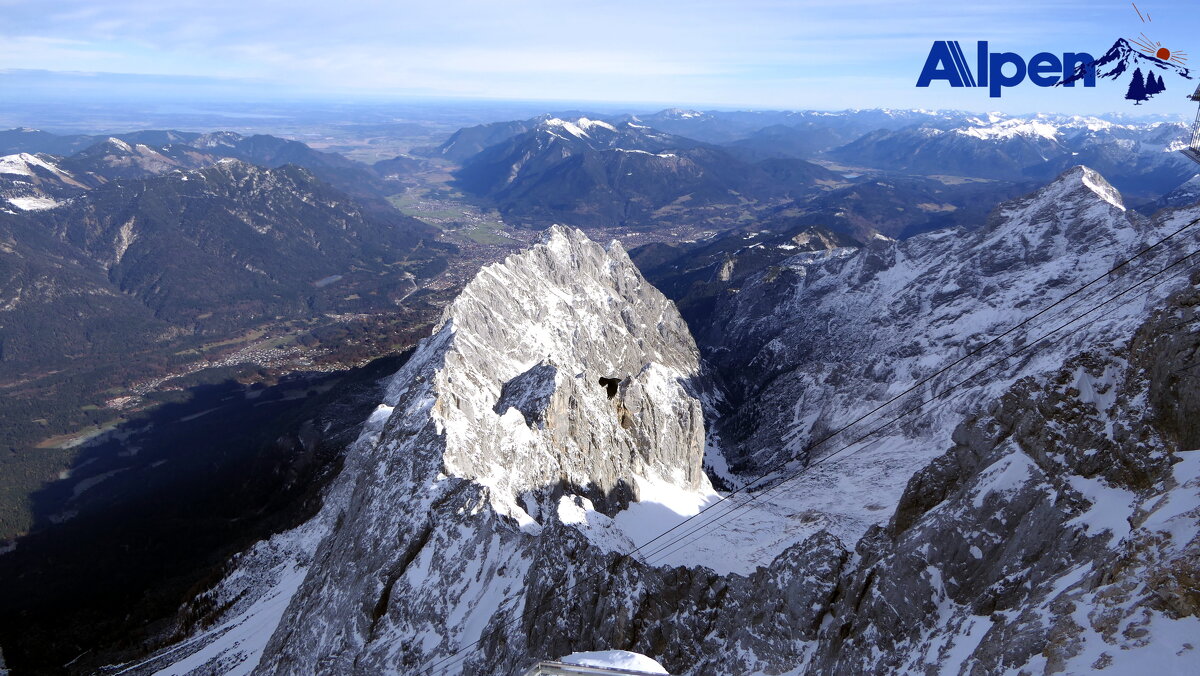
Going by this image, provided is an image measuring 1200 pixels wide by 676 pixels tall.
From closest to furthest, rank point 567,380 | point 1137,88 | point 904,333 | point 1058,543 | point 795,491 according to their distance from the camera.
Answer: point 1058,543 → point 1137,88 → point 567,380 → point 795,491 → point 904,333

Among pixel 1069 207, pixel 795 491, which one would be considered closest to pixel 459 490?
pixel 795 491

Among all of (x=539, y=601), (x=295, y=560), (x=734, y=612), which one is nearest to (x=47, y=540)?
(x=295, y=560)

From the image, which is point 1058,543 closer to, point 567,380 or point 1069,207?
point 567,380

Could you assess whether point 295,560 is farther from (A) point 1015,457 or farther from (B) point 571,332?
(A) point 1015,457

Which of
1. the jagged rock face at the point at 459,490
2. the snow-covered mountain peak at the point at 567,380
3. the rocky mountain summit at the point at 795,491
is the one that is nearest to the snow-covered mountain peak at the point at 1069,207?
the rocky mountain summit at the point at 795,491

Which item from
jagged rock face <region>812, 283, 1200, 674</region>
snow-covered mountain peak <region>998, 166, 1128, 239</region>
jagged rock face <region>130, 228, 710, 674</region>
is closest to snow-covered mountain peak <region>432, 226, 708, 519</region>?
jagged rock face <region>130, 228, 710, 674</region>

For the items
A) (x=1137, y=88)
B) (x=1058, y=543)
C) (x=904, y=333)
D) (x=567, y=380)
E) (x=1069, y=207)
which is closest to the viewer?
(x=1058, y=543)

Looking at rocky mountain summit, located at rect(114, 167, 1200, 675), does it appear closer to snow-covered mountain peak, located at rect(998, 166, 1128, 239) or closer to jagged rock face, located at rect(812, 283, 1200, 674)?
jagged rock face, located at rect(812, 283, 1200, 674)

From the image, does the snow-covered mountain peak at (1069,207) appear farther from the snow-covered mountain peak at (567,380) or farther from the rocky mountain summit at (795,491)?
the snow-covered mountain peak at (567,380)

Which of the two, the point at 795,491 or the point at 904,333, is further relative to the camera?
the point at 904,333
